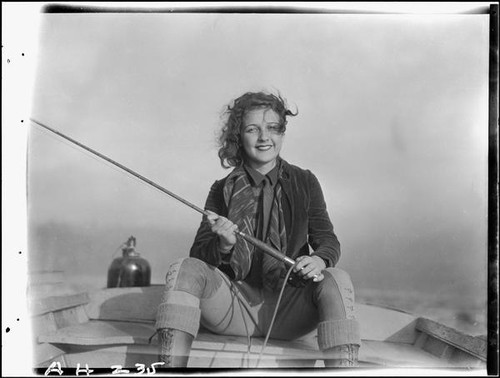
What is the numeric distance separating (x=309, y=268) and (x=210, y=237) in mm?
357

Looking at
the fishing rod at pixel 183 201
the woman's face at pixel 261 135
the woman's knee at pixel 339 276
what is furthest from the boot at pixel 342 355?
the woman's face at pixel 261 135

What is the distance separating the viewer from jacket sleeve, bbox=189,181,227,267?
1.88 metres

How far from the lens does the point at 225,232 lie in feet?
6.11

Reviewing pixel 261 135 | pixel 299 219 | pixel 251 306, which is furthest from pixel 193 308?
pixel 261 135

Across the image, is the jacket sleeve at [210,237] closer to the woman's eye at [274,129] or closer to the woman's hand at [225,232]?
the woman's hand at [225,232]

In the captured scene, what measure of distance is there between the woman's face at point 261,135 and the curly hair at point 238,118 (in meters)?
0.01

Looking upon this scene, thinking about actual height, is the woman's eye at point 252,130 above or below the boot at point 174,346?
above

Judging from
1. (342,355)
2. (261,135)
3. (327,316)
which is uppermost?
(261,135)

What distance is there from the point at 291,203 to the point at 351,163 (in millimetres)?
254

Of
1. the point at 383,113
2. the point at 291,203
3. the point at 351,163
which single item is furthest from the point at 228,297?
the point at 383,113

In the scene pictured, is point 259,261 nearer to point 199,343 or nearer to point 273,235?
point 273,235

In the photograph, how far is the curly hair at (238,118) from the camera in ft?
6.33

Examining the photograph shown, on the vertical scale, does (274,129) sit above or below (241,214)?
above

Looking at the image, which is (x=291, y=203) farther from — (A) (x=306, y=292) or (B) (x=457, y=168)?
(B) (x=457, y=168)
